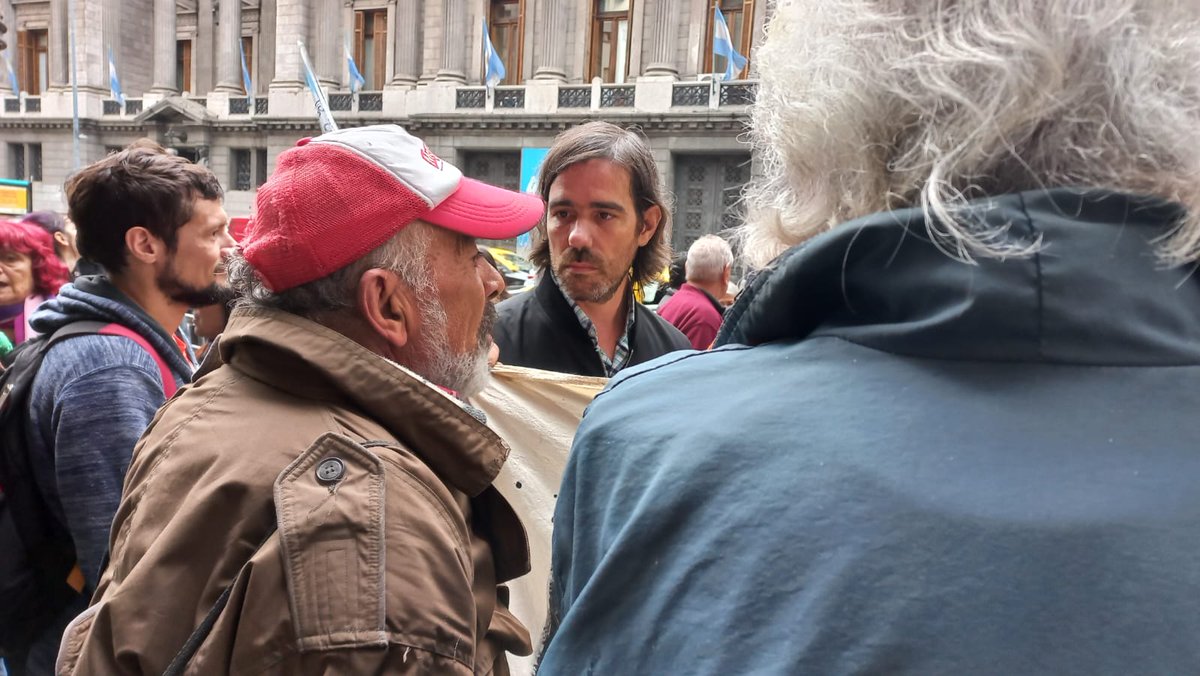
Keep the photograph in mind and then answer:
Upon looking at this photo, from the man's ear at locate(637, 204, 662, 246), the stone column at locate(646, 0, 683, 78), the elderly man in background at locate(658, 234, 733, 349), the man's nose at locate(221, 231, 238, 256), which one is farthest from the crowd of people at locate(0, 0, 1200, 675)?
the stone column at locate(646, 0, 683, 78)

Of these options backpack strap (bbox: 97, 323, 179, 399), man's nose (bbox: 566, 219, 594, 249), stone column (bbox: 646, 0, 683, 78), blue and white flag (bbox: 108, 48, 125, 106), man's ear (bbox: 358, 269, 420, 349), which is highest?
stone column (bbox: 646, 0, 683, 78)

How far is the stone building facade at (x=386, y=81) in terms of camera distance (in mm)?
23406

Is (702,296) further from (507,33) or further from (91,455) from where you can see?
(507,33)

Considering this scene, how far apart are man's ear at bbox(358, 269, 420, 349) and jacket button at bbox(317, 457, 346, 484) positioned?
0.44 metres

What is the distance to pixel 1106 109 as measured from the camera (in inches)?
31.9

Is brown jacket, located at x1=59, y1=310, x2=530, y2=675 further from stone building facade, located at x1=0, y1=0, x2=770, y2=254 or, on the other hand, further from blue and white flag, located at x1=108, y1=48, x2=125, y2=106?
blue and white flag, located at x1=108, y1=48, x2=125, y2=106

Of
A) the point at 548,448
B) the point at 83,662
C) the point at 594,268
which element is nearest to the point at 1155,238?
the point at 83,662

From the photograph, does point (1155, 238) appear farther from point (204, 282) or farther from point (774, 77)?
point (204, 282)

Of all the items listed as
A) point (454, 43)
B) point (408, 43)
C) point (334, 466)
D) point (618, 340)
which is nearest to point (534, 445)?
point (618, 340)

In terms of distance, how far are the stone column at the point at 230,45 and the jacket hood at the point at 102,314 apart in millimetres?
32459

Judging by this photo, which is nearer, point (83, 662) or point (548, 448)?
point (83, 662)

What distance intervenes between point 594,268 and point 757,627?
7.59 ft

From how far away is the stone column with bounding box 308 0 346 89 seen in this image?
2905 cm

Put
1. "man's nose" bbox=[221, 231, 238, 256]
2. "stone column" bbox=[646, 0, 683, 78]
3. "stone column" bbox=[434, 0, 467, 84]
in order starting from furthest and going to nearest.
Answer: "stone column" bbox=[434, 0, 467, 84]
"stone column" bbox=[646, 0, 683, 78]
"man's nose" bbox=[221, 231, 238, 256]
